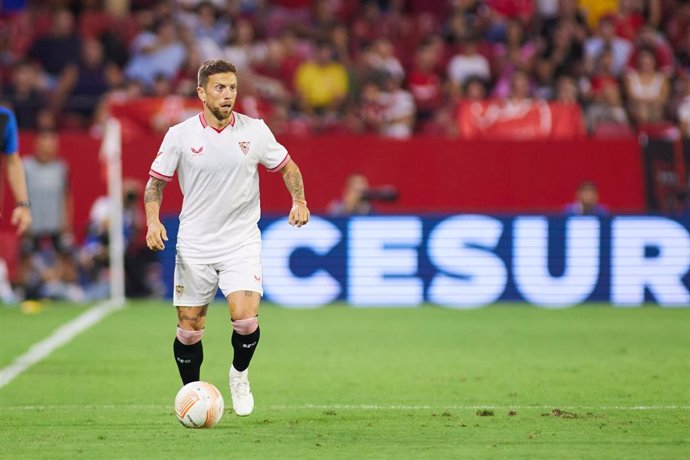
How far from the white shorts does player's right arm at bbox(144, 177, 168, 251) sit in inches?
13.8

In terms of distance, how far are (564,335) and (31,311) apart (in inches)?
261

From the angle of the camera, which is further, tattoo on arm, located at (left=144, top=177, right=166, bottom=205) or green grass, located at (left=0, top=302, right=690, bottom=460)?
tattoo on arm, located at (left=144, top=177, right=166, bottom=205)

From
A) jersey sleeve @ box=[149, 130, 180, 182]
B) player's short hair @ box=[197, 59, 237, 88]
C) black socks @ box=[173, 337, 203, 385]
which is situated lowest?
black socks @ box=[173, 337, 203, 385]

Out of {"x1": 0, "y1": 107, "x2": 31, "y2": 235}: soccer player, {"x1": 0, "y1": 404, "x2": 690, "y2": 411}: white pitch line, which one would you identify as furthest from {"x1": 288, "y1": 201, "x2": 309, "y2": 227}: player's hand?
{"x1": 0, "y1": 107, "x2": 31, "y2": 235}: soccer player

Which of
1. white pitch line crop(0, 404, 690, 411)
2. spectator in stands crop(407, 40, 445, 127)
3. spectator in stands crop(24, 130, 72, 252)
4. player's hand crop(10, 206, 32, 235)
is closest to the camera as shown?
white pitch line crop(0, 404, 690, 411)

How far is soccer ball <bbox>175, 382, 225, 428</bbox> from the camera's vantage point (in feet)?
24.8

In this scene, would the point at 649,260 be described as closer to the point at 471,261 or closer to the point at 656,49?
the point at 471,261

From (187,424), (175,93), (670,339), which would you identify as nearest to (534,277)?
(670,339)

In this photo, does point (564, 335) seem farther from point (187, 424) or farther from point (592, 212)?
point (187, 424)

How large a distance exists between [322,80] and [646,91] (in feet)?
15.8

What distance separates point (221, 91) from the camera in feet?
25.5

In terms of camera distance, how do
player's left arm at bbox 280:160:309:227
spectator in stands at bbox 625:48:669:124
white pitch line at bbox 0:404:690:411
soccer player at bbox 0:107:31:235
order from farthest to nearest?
1. spectator in stands at bbox 625:48:669:124
2. soccer player at bbox 0:107:31:235
3. white pitch line at bbox 0:404:690:411
4. player's left arm at bbox 280:160:309:227

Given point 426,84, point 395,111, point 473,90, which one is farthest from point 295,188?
point 426,84

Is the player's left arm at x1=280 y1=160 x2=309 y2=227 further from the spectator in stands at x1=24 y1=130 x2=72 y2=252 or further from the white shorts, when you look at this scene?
the spectator in stands at x1=24 y1=130 x2=72 y2=252
